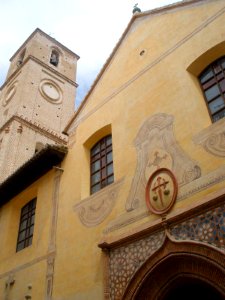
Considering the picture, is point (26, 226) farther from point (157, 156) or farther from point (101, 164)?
point (157, 156)

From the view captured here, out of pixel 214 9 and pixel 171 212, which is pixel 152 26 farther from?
pixel 171 212

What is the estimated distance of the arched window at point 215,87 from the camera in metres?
6.47

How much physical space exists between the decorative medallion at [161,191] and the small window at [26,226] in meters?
4.85

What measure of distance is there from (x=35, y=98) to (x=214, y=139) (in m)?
20.2

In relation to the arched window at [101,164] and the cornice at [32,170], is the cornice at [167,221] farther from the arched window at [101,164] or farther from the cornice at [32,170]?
the cornice at [32,170]

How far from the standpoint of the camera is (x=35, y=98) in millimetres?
24422

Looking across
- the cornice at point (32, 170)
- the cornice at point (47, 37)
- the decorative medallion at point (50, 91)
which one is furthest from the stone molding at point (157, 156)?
the cornice at point (47, 37)

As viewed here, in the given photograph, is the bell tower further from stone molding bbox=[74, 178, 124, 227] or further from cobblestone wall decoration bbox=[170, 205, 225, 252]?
cobblestone wall decoration bbox=[170, 205, 225, 252]

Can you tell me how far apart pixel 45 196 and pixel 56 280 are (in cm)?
274

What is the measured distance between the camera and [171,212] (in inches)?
233

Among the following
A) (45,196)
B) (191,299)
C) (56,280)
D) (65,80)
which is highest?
(65,80)

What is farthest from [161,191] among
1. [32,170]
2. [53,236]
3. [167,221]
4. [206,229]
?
[32,170]

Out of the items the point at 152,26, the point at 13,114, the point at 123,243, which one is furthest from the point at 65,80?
the point at 123,243

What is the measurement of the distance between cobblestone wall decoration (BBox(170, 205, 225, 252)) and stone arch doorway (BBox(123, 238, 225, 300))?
0.12 metres
